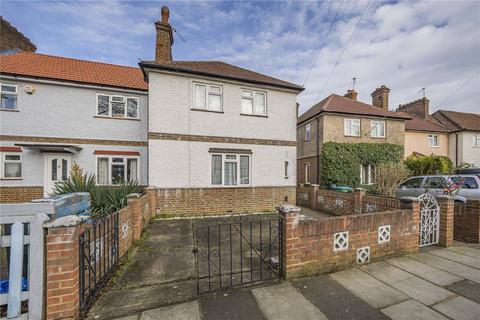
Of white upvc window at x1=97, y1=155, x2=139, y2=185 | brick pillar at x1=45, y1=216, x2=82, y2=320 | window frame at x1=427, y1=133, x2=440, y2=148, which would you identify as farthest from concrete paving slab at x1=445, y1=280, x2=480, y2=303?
window frame at x1=427, y1=133, x2=440, y2=148

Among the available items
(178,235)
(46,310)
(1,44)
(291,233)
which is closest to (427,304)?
(291,233)

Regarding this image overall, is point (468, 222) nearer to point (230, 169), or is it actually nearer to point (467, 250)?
point (467, 250)

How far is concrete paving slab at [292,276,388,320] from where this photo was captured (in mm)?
2605

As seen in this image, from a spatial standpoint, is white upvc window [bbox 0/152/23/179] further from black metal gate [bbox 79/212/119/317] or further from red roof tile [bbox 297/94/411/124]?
red roof tile [bbox 297/94/411/124]

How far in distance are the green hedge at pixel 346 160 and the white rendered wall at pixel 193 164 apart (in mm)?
5464

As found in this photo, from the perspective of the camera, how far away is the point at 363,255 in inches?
159

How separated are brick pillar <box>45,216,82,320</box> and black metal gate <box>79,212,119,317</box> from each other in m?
0.27

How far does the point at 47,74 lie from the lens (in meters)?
10.1

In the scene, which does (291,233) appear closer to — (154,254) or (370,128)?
(154,254)

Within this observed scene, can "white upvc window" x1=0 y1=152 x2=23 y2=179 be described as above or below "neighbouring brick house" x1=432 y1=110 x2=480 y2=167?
below


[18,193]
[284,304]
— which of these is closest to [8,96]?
[18,193]

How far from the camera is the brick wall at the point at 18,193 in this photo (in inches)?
369

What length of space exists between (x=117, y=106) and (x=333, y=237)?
1153 centimetres

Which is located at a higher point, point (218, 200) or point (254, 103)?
point (254, 103)
